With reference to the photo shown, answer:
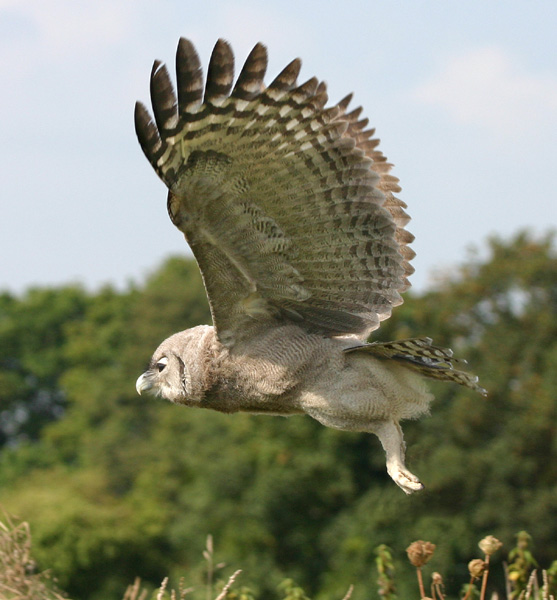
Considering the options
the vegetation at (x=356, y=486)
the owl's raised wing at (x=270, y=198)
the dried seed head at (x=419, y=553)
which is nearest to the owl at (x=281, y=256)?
the owl's raised wing at (x=270, y=198)

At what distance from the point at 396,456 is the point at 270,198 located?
5.21ft

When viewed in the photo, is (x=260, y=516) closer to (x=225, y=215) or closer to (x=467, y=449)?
(x=467, y=449)

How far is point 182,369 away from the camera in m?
6.02

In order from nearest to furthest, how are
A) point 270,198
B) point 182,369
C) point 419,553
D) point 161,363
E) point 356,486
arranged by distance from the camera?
point 419,553
point 270,198
point 182,369
point 161,363
point 356,486

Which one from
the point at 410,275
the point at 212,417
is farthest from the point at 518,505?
the point at 410,275

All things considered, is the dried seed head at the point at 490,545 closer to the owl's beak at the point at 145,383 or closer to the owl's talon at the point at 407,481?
the owl's talon at the point at 407,481

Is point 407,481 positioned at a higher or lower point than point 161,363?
lower

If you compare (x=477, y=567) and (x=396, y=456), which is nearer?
(x=477, y=567)

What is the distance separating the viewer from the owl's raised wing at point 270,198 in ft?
15.9

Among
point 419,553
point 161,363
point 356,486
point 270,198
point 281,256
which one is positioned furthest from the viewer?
point 356,486

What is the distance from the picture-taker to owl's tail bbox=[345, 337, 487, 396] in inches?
219

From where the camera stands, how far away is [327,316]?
19.5 feet

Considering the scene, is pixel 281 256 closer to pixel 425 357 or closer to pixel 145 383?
pixel 425 357

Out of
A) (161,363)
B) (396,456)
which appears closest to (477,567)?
(396,456)
